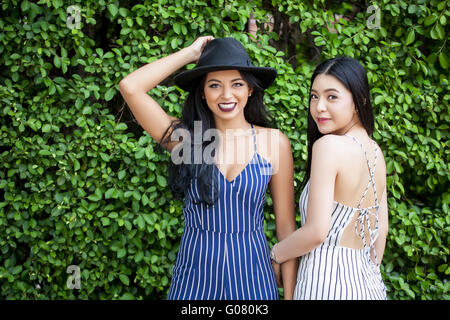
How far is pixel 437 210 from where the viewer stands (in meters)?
2.93

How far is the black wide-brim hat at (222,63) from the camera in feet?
6.08

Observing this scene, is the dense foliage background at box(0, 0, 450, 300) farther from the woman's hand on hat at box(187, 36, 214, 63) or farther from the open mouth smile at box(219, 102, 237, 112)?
the open mouth smile at box(219, 102, 237, 112)

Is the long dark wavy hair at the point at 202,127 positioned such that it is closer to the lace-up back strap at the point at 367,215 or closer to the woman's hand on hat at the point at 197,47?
the woman's hand on hat at the point at 197,47

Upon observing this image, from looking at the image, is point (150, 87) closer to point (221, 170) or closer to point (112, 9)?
point (221, 170)

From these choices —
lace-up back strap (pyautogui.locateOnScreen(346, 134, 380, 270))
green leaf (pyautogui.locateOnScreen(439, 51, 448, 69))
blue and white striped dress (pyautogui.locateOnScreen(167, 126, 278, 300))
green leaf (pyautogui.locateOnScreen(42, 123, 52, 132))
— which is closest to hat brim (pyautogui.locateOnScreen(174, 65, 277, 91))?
blue and white striped dress (pyautogui.locateOnScreen(167, 126, 278, 300))

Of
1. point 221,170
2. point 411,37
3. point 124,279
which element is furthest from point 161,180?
point 411,37

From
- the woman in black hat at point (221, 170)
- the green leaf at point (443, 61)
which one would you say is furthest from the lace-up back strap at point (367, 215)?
the green leaf at point (443, 61)

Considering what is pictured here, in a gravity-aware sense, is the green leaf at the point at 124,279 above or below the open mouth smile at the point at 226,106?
below

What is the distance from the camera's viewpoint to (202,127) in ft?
6.66

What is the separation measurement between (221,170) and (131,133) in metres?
0.96

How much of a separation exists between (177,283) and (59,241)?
1.06 metres

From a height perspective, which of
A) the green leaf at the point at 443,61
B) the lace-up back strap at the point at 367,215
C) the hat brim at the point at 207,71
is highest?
the green leaf at the point at 443,61
